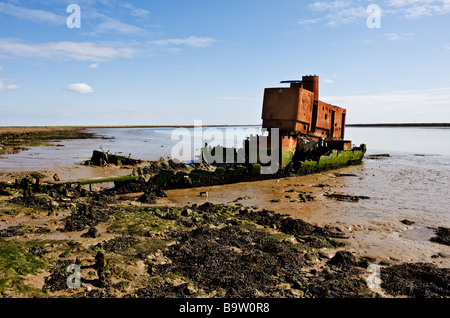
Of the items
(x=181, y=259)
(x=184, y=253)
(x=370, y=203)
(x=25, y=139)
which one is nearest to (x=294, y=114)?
(x=370, y=203)

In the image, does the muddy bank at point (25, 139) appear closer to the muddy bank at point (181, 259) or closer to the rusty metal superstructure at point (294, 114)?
the rusty metal superstructure at point (294, 114)

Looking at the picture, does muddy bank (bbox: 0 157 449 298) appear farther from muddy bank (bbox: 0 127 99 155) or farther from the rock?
muddy bank (bbox: 0 127 99 155)

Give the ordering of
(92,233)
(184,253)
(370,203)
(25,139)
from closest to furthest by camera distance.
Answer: (184,253) < (92,233) < (370,203) < (25,139)

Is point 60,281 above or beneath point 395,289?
above

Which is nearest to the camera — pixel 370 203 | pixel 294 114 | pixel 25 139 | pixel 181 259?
pixel 181 259

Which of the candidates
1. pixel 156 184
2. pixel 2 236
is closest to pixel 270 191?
pixel 156 184

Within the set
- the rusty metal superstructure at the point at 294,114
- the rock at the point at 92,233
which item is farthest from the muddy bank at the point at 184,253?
the rusty metal superstructure at the point at 294,114

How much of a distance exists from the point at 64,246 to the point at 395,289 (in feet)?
19.7

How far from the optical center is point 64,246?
555 centimetres

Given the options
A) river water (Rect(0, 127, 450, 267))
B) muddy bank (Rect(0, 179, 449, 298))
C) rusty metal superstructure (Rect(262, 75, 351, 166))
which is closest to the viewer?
muddy bank (Rect(0, 179, 449, 298))

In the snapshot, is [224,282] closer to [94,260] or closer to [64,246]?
[94,260]

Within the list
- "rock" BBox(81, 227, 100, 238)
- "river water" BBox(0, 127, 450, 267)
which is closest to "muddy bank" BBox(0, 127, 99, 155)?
"river water" BBox(0, 127, 450, 267)

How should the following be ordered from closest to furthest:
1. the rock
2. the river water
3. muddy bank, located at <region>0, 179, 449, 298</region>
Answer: muddy bank, located at <region>0, 179, 449, 298</region> < the rock < the river water

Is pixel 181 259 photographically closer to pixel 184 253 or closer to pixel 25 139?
pixel 184 253
